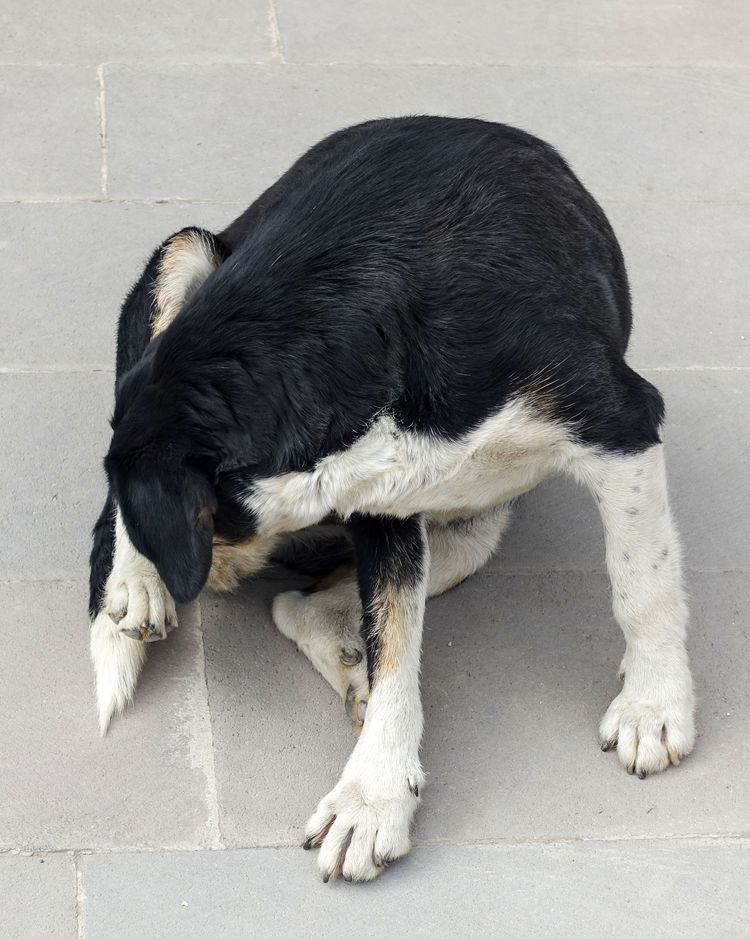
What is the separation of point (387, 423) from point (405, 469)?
0.11m

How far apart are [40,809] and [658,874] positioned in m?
1.33

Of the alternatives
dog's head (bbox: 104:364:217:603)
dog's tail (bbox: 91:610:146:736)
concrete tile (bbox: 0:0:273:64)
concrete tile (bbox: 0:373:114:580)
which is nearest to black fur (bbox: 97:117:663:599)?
dog's head (bbox: 104:364:217:603)

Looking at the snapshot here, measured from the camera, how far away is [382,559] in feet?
10.4

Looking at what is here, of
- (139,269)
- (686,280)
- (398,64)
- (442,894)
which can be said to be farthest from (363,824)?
(398,64)

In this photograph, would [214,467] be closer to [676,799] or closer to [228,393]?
[228,393]

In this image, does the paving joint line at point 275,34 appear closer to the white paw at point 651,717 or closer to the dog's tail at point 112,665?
the dog's tail at point 112,665

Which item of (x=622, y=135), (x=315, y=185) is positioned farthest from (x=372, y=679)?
(x=622, y=135)

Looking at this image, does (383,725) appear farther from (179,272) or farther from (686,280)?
(686,280)

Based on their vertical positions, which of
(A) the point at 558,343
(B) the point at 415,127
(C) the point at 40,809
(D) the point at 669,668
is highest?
(B) the point at 415,127

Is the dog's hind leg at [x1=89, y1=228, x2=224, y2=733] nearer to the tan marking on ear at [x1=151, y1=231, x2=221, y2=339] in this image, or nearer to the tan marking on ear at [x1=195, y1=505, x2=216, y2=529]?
the tan marking on ear at [x1=151, y1=231, x2=221, y2=339]

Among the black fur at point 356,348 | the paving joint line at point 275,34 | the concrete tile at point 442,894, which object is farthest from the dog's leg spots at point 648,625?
the paving joint line at point 275,34

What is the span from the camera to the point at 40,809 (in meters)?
2.94

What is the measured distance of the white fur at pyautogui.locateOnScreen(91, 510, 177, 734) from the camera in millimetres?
3154

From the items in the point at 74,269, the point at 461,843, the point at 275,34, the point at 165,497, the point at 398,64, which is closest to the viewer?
the point at 165,497
